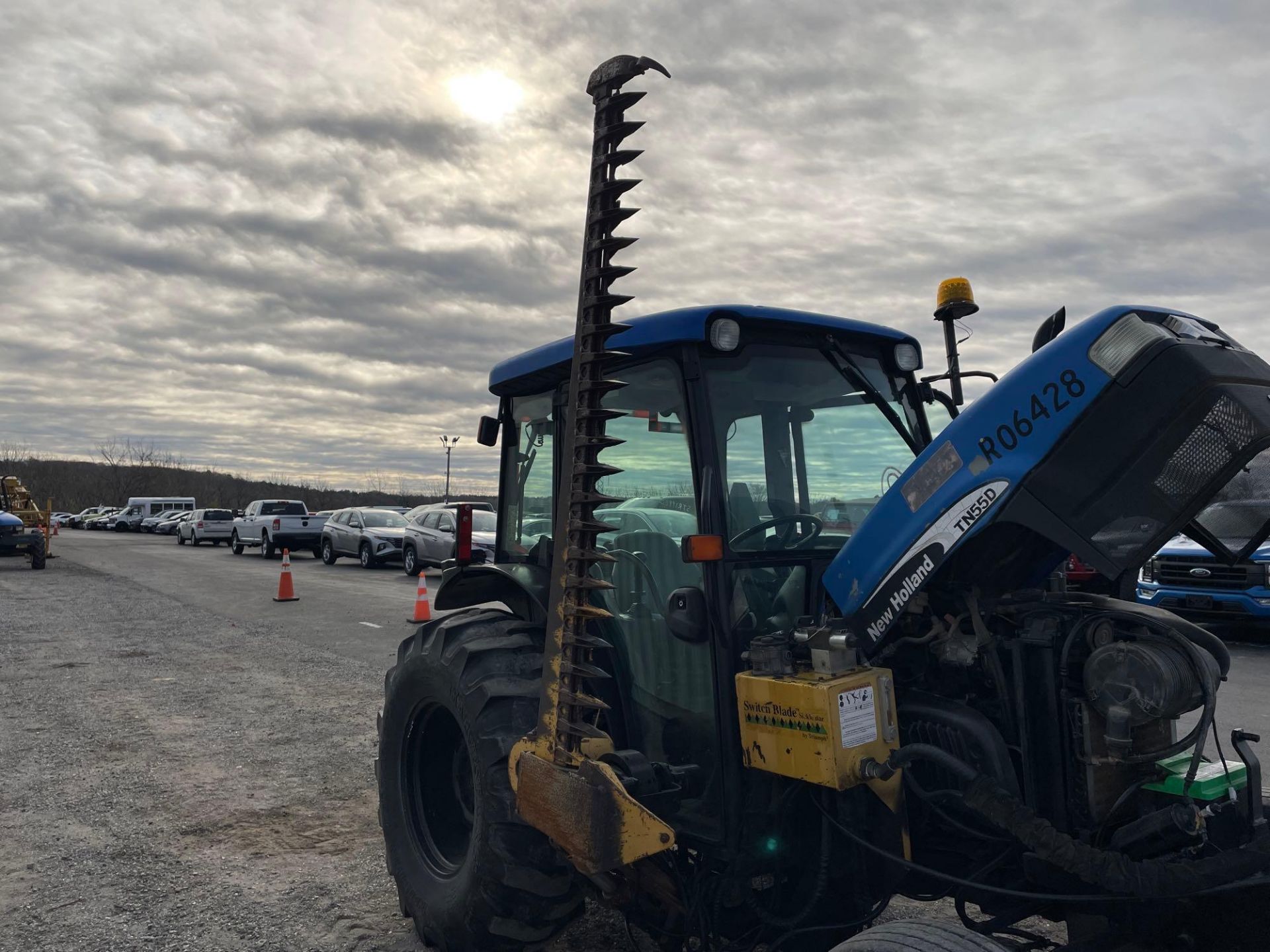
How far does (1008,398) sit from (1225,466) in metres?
0.52

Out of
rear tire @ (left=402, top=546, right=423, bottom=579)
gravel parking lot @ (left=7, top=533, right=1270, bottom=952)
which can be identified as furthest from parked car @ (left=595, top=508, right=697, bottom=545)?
rear tire @ (left=402, top=546, right=423, bottom=579)

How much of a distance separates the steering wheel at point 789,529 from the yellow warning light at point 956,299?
2.68 feet

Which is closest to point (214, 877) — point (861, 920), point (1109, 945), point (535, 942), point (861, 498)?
point (535, 942)

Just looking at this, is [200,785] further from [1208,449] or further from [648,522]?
[1208,449]

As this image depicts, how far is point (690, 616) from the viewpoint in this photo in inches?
114

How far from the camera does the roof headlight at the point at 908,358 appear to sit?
11.5 ft

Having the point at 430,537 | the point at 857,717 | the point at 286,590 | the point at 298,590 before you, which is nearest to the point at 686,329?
the point at 857,717

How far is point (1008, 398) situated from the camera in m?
2.55

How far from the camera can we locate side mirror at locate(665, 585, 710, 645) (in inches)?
114

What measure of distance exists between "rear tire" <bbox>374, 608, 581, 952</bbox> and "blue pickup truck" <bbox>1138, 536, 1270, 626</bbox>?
28.2 ft

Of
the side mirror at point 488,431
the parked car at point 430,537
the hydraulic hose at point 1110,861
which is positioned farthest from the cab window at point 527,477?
the parked car at point 430,537

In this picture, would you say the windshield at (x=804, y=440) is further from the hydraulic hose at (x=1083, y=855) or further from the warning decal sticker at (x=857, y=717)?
the hydraulic hose at (x=1083, y=855)

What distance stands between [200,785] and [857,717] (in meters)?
4.58

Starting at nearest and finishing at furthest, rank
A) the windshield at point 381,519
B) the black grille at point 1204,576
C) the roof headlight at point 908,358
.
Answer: the roof headlight at point 908,358 < the black grille at point 1204,576 < the windshield at point 381,519
